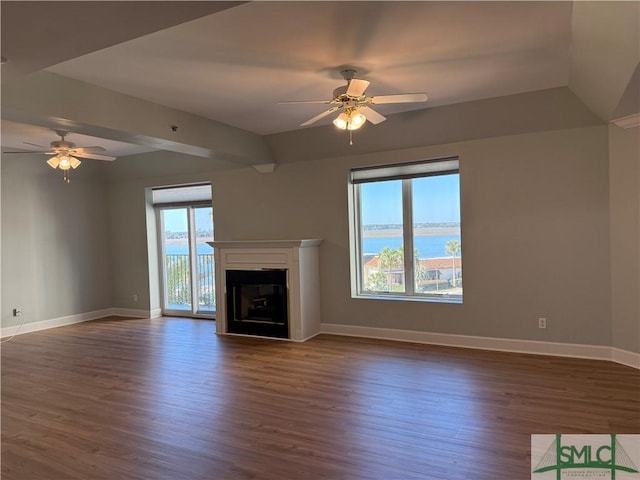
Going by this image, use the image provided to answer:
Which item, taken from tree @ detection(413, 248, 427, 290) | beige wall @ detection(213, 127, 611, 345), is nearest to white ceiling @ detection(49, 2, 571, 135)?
beige wall @ detection(213, 127, 611, 345)

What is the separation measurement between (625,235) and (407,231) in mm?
2213

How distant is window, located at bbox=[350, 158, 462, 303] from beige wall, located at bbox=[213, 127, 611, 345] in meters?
0.16

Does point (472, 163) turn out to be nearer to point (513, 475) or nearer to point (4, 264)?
point (513, 475)

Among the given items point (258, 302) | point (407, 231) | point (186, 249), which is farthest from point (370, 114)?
point (186, 249)

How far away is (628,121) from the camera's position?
12.9ft

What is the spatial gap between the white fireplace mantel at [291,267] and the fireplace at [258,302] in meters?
0.08

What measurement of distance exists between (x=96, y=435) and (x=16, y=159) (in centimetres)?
514

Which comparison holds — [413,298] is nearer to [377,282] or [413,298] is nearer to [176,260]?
[377,282]

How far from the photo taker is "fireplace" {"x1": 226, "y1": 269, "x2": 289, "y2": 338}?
561 cm

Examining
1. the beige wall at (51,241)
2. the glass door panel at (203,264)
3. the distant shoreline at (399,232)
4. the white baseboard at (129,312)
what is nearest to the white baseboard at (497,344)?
the distant shoreline at (399,232)

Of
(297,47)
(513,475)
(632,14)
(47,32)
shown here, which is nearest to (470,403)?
(513,475)

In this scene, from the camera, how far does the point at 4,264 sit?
631cm

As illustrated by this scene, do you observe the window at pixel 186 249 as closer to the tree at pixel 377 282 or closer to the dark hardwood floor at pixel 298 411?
the dark hardwood floor at pixel 298 411

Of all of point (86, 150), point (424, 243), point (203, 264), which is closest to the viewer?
point (86, 150)
